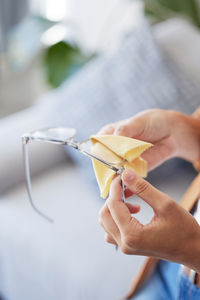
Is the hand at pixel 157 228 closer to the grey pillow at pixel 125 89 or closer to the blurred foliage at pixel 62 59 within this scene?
the grey pillow at pixel 125 89

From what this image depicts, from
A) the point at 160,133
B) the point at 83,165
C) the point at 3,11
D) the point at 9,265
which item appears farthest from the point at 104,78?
the point at 3,11

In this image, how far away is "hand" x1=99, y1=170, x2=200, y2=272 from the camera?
17.4 inches

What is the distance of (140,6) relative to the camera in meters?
1.88

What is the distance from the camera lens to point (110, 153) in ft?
1.64

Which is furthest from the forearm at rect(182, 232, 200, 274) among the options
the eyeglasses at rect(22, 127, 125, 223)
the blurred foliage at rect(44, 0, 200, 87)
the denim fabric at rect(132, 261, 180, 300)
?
the blurred foliage at rect(44, 0, 200, 87)

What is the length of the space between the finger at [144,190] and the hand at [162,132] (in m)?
0.14

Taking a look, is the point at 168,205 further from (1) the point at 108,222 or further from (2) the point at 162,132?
(2) the point at 162,132

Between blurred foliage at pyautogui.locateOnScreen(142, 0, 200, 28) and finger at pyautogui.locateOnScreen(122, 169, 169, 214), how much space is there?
4.57 feet

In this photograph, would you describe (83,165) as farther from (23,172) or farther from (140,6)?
(140,6)

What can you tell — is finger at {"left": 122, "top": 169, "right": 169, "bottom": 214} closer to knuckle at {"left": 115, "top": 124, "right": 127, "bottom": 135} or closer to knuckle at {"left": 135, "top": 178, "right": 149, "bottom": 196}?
knuckle at {"left": 135, "top": 178, "right": 149, "bottom": 196}

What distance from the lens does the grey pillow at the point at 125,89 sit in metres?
0.96

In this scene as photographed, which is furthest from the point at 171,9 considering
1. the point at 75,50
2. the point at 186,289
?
the point at 186,289

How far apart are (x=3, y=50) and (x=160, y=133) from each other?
5.19 ft

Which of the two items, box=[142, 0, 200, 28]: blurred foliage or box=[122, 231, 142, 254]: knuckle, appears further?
box=[142, 0, 200, 28]: blurred foliage
